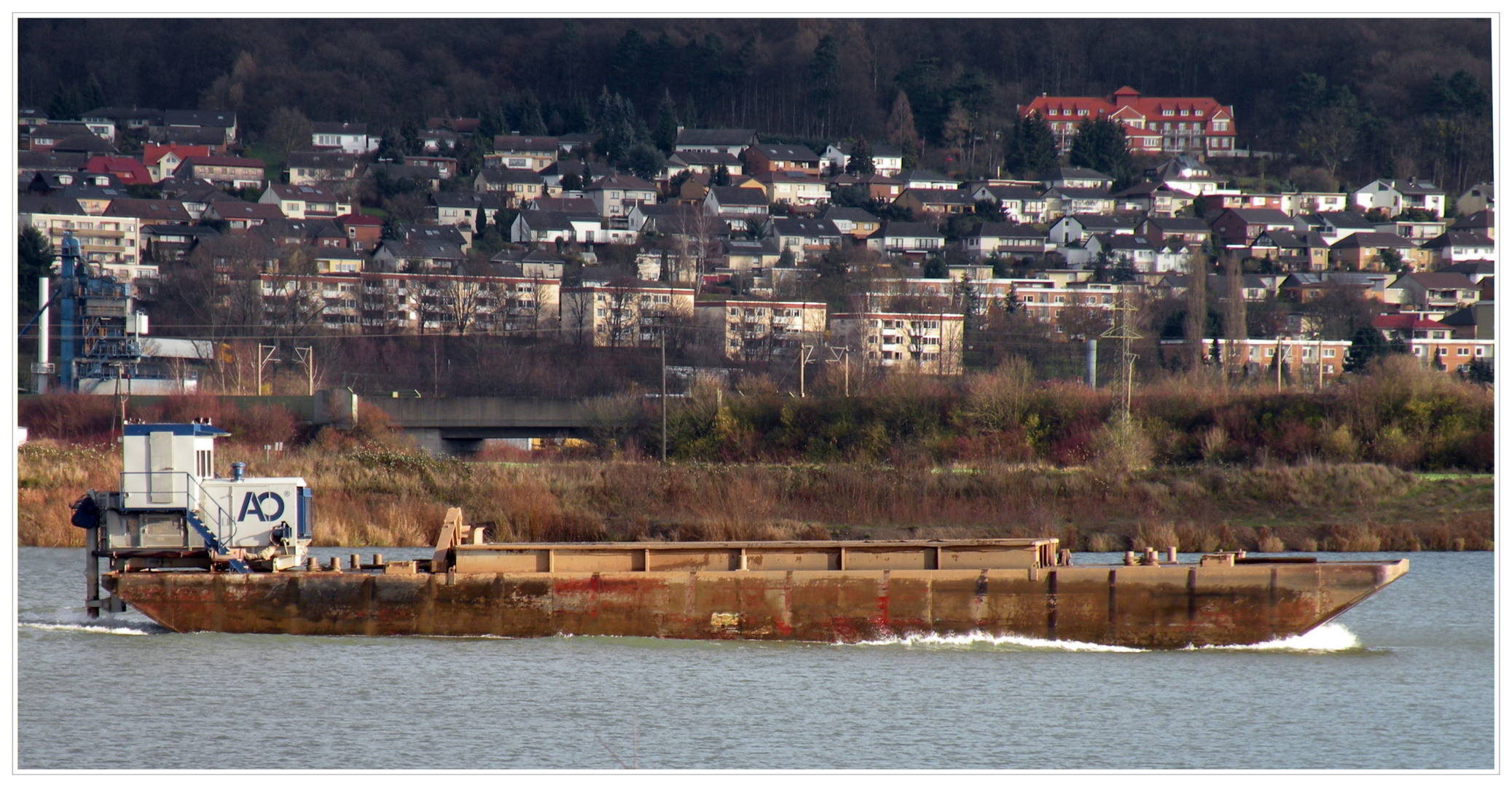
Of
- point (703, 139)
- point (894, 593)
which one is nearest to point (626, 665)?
point (894, 593)

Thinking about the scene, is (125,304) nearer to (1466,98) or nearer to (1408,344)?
(1408,344)

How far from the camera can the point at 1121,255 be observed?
14988 centimetres

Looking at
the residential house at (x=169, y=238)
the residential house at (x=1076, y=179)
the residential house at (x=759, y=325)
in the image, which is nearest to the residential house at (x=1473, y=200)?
the residential house at (x=1076, y=179)

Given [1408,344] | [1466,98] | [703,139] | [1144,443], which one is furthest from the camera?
[703,139]

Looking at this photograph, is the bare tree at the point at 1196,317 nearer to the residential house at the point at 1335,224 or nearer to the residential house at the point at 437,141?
the residential house at the point at 1335,224

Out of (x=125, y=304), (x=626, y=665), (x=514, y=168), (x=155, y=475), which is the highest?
(x=514, y=168)

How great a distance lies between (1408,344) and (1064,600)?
89987 mm

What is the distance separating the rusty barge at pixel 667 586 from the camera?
22.1m

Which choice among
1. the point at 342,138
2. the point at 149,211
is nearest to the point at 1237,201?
the point at 342,138

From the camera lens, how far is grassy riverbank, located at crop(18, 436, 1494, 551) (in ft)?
130

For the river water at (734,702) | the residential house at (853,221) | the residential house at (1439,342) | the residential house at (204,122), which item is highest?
the residential house at (204,122)

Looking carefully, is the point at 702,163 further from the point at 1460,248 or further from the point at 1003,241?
the point at 1460,248

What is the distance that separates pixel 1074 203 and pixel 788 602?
6186 inches

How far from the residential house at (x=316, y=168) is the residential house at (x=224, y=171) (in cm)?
377
